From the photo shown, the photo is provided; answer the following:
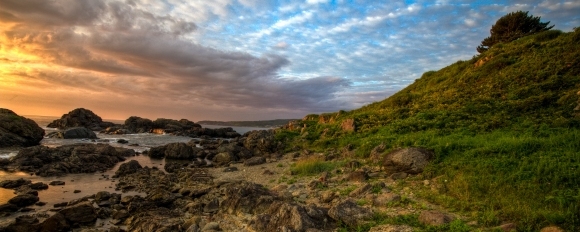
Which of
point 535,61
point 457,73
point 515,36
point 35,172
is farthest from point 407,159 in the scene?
point 515,36

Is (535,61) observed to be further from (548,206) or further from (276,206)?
(276,206)

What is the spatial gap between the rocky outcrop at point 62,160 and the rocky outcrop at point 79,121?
261 ft

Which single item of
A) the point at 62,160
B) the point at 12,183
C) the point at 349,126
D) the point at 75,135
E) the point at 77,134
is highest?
the point at 349,126

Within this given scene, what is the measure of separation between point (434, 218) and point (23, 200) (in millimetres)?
21524

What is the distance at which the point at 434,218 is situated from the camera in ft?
30.7

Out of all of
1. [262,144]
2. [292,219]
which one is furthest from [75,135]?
[292,219]

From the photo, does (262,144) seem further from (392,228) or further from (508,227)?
(508,227)

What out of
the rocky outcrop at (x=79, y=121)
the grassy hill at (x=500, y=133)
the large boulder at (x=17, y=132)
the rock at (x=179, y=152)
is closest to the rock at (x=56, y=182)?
the rock at (x=179, y=152)

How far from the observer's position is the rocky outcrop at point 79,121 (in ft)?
330

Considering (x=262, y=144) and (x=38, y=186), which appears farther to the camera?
(x=262, y=144)

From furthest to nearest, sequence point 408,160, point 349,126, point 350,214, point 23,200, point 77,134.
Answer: point 77,134 < point 349,126 < point 23,200 < point 408,160 < point 350,214

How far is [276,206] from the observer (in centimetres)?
1140

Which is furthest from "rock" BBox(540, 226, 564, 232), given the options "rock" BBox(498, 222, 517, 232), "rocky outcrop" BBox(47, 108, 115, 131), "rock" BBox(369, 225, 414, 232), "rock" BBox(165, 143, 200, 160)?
"rocky outcrop" BBox(47, 108, 115, 131)

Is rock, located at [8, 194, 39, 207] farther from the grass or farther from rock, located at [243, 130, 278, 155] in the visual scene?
rock, located at [243, 130, 278, 155]
